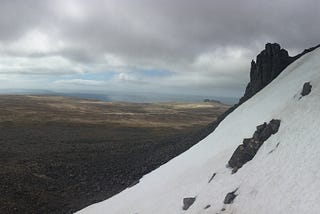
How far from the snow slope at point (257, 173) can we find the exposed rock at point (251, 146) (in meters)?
0.60

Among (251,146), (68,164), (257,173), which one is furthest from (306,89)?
(68,164)

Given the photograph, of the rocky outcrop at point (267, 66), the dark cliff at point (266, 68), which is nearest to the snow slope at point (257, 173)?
the dark cliff at point (266, 68)

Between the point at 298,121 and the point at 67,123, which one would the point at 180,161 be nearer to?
the point at 298,121

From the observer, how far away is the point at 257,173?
27875 millimetres

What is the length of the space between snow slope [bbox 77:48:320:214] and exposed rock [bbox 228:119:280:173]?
0.60 meters

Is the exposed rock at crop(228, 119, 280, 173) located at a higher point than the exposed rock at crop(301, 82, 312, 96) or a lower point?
lower

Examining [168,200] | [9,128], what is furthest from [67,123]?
[168,200]

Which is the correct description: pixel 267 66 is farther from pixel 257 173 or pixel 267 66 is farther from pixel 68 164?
pixel 257 173

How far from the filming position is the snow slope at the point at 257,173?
23812 millimetres

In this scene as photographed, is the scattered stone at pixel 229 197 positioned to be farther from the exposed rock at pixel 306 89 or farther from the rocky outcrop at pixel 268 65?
the rocky outcrop at pixel 268 65

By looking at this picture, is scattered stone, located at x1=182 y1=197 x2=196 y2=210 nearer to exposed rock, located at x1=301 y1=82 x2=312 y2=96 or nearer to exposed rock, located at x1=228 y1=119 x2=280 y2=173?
exposed rock, located at x1=228 y1=119 x2=280 y2=173

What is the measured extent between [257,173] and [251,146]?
177 inches

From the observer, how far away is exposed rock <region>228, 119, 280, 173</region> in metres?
31.3

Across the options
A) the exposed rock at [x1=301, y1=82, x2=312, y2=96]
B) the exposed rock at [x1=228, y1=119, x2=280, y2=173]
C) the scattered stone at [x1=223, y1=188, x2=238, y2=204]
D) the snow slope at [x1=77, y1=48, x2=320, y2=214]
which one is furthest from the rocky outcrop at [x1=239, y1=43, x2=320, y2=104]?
the scattered stone at [x1=223, y1=188, x2=238, y2=204]
